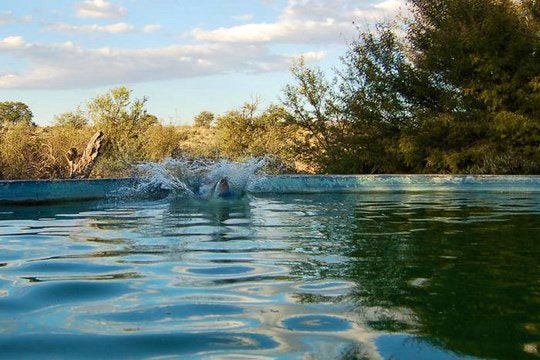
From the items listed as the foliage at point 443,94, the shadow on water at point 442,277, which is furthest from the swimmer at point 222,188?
the foliage at point 443,94

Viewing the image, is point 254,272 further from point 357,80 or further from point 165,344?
point 357,80

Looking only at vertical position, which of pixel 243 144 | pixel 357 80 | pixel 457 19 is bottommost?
pixel 243 144

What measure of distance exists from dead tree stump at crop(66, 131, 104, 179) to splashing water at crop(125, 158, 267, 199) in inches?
125

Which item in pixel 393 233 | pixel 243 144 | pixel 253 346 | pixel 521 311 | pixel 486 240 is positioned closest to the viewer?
pixel 253 346

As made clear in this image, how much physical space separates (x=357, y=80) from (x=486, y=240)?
10.1 metres

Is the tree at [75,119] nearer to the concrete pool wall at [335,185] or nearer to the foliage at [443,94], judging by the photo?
the foliage at [443,94]

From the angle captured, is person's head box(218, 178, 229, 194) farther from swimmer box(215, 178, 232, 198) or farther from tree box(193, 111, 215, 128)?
tree box(193, 111, 215, 128)

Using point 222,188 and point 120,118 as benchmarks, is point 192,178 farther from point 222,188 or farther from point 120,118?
point 120,118

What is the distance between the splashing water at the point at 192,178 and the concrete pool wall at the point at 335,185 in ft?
1.20

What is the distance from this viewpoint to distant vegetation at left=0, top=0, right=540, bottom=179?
490 inches

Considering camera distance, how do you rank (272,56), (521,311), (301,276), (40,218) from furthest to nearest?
(272,56) → (40,218) → (301,276) → (521,311)

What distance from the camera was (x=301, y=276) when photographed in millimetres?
3178

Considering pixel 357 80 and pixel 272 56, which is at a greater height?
pixel 272 56

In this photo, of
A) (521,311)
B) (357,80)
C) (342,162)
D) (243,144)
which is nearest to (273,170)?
(342,162)
